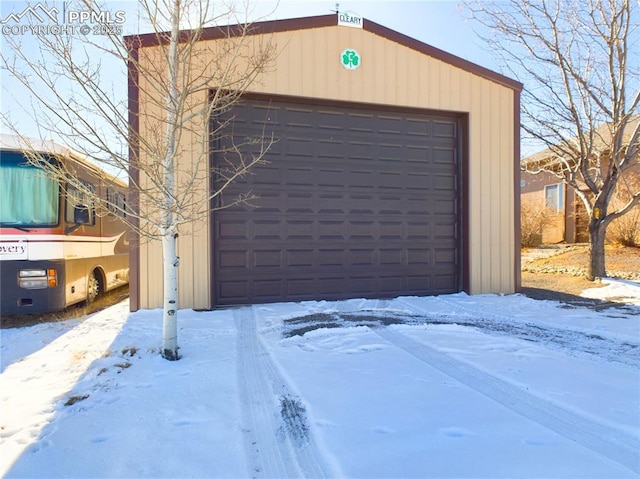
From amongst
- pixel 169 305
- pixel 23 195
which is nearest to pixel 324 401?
pixel 169 305

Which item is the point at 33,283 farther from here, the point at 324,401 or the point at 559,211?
the point at 559,211

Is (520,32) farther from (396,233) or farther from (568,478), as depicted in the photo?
(568,478)

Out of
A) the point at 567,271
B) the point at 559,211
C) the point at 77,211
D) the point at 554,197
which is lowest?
the point at 567,271

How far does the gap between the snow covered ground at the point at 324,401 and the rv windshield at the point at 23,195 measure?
1.68 meters

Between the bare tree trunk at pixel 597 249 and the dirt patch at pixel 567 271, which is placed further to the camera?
the bare tree trunk at pixel 597 249

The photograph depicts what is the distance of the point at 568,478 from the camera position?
203 centimetres

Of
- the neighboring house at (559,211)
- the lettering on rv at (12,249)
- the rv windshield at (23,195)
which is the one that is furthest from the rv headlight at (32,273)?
the neighboring house at (559,211)

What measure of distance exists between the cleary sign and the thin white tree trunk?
4111 mm

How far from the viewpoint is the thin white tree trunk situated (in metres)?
3.77

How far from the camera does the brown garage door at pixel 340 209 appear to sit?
6.77 meters

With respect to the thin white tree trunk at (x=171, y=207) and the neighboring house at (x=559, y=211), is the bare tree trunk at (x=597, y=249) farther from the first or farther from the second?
the thin white tree trunk at (x=171, y=207)

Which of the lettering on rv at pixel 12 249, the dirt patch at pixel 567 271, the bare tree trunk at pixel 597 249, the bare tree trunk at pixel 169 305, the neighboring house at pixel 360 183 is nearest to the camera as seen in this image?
the bare tree trunk at pixel 169 305

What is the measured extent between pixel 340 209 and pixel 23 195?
5058 mm

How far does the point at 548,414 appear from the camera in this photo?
275 cm
